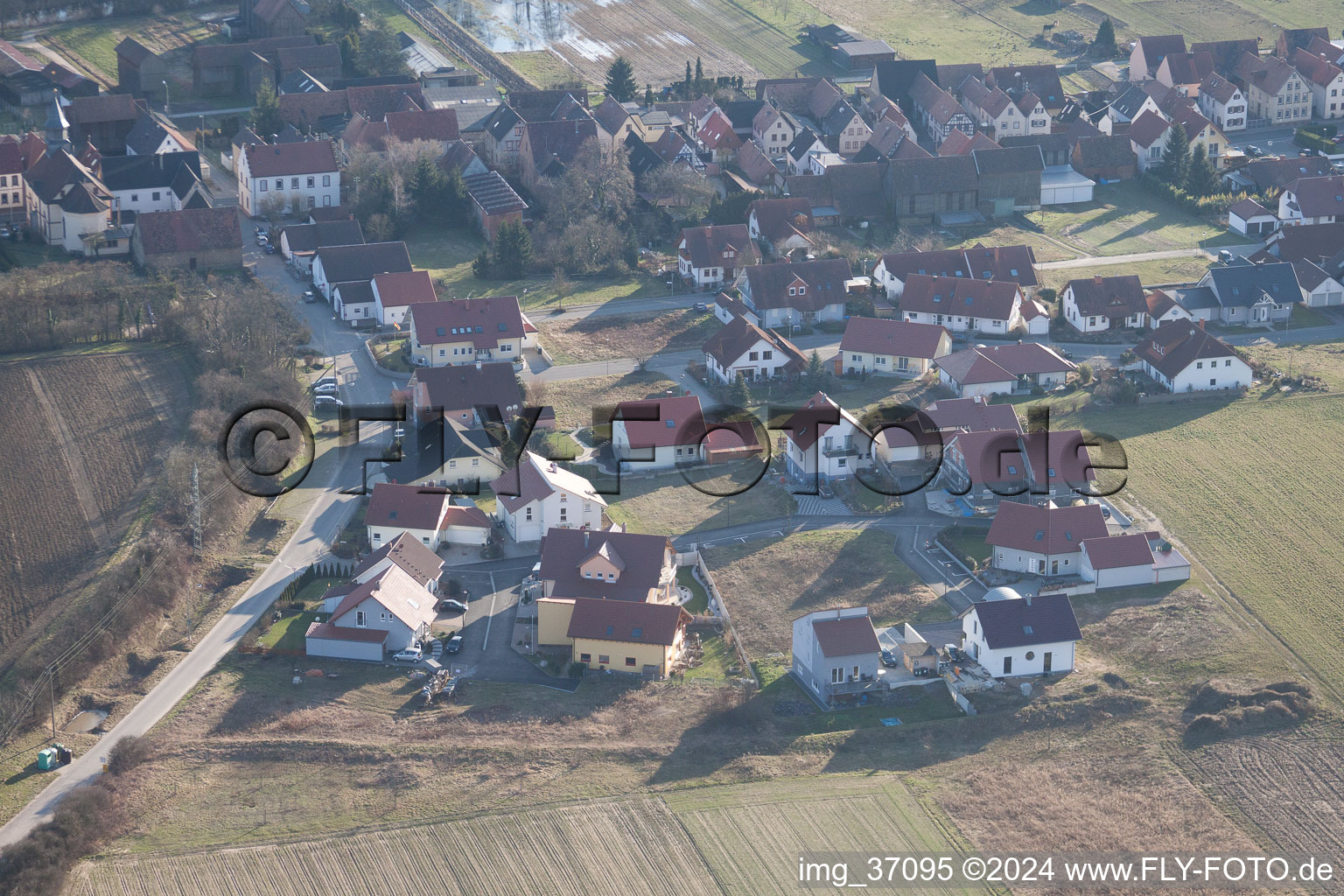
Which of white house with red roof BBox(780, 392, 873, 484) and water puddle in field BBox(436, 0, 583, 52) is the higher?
water puddle in field BBox(436, 0, 583, 52)

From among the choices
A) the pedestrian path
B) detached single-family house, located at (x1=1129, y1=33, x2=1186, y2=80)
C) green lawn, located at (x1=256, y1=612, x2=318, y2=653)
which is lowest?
green lawn, located at (x1=256, y1=612, x2=318, y2=653)

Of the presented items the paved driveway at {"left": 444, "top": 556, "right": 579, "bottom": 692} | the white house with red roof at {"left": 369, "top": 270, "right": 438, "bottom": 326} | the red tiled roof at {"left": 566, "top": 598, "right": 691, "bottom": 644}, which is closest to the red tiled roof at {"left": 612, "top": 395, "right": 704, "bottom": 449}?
the paved driveway at {"left": 444, "top": 556, "right": 579, "bottom": 692}

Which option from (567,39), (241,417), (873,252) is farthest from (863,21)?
(241,417)

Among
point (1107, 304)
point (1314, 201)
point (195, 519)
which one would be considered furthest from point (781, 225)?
point (195, 519)

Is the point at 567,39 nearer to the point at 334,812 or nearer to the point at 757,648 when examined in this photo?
the point at 757,648

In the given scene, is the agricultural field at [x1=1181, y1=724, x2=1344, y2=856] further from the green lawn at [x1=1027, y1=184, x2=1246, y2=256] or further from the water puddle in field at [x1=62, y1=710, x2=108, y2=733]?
the green lawn at [x1=1027, y1=184, x2=1246, y2=256]

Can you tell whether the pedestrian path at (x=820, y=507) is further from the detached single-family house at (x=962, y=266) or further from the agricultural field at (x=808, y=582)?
the detached single-family house at (x=962, y=266)
